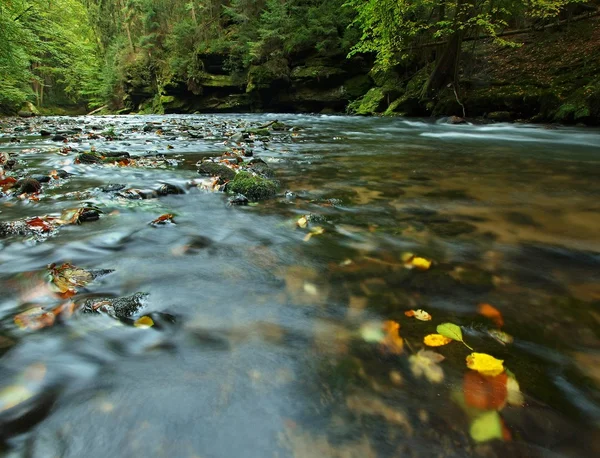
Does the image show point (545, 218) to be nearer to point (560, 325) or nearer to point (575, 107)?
point (560, 325)

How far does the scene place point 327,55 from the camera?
2153cm

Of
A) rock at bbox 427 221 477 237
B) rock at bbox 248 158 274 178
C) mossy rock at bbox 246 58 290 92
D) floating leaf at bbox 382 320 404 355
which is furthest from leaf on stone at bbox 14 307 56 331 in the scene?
mossy rock at bbox 246 58 290 92

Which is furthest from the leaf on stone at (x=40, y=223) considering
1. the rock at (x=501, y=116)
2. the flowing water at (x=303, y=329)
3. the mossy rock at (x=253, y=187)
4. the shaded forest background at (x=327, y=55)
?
the rock at (x=501, y=116)

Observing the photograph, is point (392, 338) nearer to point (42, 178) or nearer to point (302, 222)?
point (302, 222)

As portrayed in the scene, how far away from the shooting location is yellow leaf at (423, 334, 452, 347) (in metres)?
1.48

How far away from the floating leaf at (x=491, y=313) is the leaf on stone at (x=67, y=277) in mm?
2068

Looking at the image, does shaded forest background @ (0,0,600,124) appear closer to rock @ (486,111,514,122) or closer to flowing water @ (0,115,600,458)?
rock @ (486,111,514,122)

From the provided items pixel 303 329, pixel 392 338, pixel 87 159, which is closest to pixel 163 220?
pixel 303 329

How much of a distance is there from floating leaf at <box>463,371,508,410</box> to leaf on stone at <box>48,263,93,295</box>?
189 centimetres

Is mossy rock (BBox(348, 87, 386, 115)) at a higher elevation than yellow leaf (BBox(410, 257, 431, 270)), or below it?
higher

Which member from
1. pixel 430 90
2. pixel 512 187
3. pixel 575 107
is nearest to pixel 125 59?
pixel 430 90

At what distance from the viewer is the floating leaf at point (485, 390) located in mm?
1187

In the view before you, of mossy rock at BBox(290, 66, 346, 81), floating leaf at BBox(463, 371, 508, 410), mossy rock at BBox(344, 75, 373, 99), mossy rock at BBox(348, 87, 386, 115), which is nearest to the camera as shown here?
floating leaf at BBox(463, 371, 508, 410)

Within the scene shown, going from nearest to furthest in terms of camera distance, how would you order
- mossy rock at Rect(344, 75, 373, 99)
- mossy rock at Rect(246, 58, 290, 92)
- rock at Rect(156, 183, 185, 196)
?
rock at Rect(156, 183, 185, 196) → mossy rock at Rect(344, 75, 373, 99) → mossy rock at Rect(246, 58, 290, 92)
